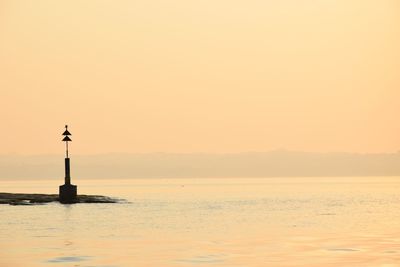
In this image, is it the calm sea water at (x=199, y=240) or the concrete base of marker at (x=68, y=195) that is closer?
the calm sea water at (x=199, y=240)

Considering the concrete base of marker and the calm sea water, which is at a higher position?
the concrete base of marker

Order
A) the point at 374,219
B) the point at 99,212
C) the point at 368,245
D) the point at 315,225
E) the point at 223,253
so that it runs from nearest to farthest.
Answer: the point at 223,253, the point at 368,245, the point at 315,225, the point at 374,219, the point at 99,212

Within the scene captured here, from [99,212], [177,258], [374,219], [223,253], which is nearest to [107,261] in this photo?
[177,258]

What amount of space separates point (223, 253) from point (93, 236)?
15733 millimetres

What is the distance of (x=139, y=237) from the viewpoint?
5794 cm

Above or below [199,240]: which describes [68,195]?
above

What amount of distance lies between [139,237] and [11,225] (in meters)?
17.1

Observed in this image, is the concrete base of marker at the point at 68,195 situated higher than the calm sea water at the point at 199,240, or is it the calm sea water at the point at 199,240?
the concrete base of marker at the point at 68,195

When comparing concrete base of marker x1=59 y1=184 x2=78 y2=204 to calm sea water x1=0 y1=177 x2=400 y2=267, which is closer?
calm sea water x1=0 y1=177 x2=400 y2=267

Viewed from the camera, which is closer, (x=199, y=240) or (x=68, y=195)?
(x=199, y=240)

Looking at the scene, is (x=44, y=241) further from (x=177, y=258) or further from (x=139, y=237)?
(x=177, y=258)

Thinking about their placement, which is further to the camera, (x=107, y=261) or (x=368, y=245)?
(x=368, y=245)

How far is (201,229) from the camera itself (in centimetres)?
6638

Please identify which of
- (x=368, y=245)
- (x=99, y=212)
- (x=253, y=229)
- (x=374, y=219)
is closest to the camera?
(x=368, y=245)
